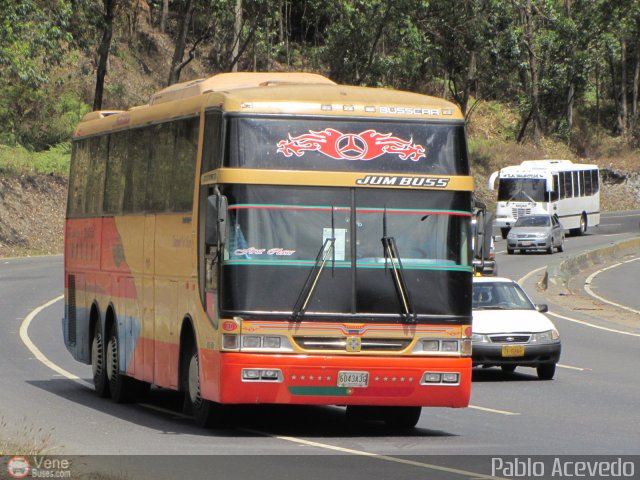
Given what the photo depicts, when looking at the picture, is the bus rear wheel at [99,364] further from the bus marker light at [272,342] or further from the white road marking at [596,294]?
the white road marking at [596,294]

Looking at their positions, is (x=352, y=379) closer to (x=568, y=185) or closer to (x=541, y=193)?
(x=541, y=193)

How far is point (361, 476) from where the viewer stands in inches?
398

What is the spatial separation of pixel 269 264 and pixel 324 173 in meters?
1.04

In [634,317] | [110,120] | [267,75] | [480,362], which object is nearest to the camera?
[267,75]

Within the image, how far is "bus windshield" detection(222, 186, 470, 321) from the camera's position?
40.8 feet

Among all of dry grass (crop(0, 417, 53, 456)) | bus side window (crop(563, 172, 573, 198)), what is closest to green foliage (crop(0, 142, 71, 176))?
bus side window (crop(563, 172, 573, 198))

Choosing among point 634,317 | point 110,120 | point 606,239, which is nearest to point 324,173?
point 110,120

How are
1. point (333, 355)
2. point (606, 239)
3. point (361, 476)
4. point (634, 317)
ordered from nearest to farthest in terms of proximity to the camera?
point (361, 476) → point (333, 355) → point (634, 317) → point (606, 239)

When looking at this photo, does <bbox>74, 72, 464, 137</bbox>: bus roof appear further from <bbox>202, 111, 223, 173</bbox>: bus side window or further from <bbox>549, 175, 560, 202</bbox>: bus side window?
<bbox>549, 175, 560, 202</bbox>: bus side window

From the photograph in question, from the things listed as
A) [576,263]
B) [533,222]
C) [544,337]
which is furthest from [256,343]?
[533,222]

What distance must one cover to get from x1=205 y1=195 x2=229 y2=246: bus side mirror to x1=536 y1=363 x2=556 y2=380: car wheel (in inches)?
365

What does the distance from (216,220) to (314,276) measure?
1.08 metres

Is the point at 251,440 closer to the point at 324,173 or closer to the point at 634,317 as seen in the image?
the point at 324,173

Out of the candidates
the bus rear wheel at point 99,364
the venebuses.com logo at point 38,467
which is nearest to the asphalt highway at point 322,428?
the bus rear wheel at point 99,364
